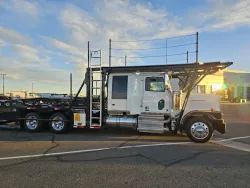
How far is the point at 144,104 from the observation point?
945cm

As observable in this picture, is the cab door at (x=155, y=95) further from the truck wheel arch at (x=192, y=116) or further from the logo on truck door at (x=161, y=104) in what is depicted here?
the truck wheel arch at (x=192, y=116)

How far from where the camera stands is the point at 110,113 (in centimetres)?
976

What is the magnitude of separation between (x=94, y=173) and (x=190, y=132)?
4681mm

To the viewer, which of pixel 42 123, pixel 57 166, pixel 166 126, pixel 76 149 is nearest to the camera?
pixel 57 166

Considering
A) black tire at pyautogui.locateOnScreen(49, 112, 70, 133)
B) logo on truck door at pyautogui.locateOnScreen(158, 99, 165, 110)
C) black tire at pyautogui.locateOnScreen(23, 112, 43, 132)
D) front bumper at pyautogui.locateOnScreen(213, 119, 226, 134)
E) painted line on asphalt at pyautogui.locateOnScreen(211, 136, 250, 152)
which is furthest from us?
black tire at pyautogui.locateOnScreen(23, 112, 43, 132)

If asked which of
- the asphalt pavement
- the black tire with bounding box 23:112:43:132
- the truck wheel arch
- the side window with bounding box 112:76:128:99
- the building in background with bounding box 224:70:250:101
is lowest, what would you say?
the asphalt pavement

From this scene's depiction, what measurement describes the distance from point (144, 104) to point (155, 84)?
91cm

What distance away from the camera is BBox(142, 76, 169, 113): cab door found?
9.30 meters

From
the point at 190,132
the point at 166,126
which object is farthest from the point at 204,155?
the point at 166,126

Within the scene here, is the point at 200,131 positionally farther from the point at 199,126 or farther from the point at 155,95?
the point at 155,95

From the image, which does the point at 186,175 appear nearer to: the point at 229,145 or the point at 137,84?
the point at 229,145

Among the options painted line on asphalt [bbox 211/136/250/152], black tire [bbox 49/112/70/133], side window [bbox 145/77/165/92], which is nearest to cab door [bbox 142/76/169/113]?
side window [bbox 145/77/165/92]

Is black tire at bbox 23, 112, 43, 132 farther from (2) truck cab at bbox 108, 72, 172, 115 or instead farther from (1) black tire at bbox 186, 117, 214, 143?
(1) black tire at bbox 186, 117, 214, 143

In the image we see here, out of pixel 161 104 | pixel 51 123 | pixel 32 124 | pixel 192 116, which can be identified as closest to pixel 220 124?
pixel 192 116
